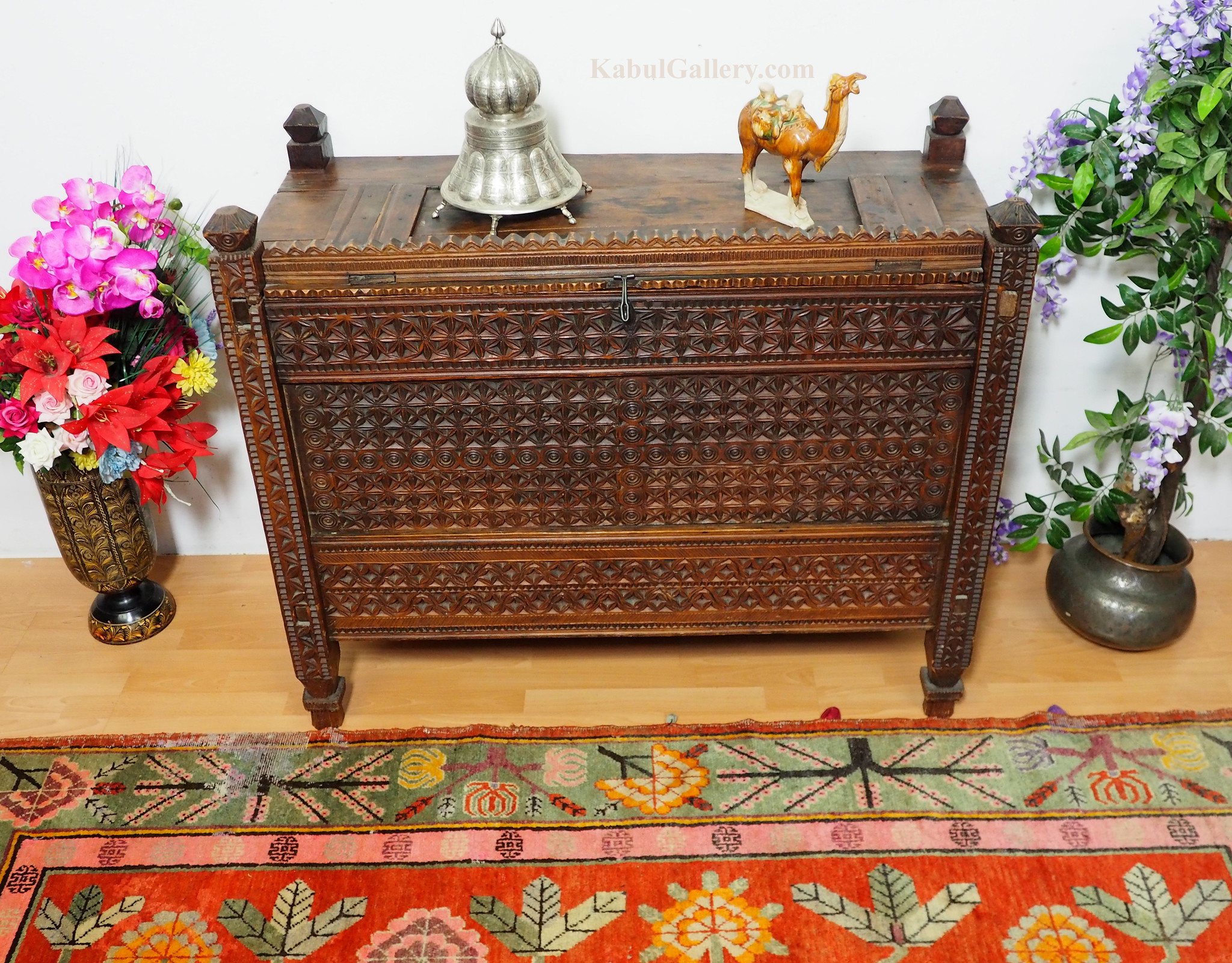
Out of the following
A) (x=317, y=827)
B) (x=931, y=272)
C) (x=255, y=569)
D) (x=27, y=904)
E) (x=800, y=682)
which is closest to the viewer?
(x=931, y=272)

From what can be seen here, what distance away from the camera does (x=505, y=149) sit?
1.88 m

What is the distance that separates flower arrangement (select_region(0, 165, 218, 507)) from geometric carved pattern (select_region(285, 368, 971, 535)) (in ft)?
1.37

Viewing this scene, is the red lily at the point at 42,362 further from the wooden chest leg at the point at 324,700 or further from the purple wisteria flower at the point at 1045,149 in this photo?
the purple wisteria flower at the point at 1045,149

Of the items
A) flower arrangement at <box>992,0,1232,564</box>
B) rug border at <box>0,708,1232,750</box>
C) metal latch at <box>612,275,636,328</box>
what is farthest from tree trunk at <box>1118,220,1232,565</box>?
metal latch at <box>612,275,636,328</box>

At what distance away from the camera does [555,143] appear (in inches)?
85.3

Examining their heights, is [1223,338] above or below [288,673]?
above

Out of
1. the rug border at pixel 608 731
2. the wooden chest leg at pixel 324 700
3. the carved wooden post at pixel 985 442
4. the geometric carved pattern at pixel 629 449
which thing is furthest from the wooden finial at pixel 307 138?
the carved wooden post at pixel 985 442

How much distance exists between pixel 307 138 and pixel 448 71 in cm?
29

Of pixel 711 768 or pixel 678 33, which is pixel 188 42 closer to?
pixel 678 33

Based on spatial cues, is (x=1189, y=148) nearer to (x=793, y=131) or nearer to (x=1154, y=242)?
(x=1154, y=242)

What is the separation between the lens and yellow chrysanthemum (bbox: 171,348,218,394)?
85.9 inches

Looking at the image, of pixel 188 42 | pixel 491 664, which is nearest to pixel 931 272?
pixel 491 664

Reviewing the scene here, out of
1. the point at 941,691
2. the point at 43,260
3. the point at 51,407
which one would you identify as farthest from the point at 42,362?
the point at 941,691

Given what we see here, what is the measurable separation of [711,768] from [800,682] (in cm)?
32
